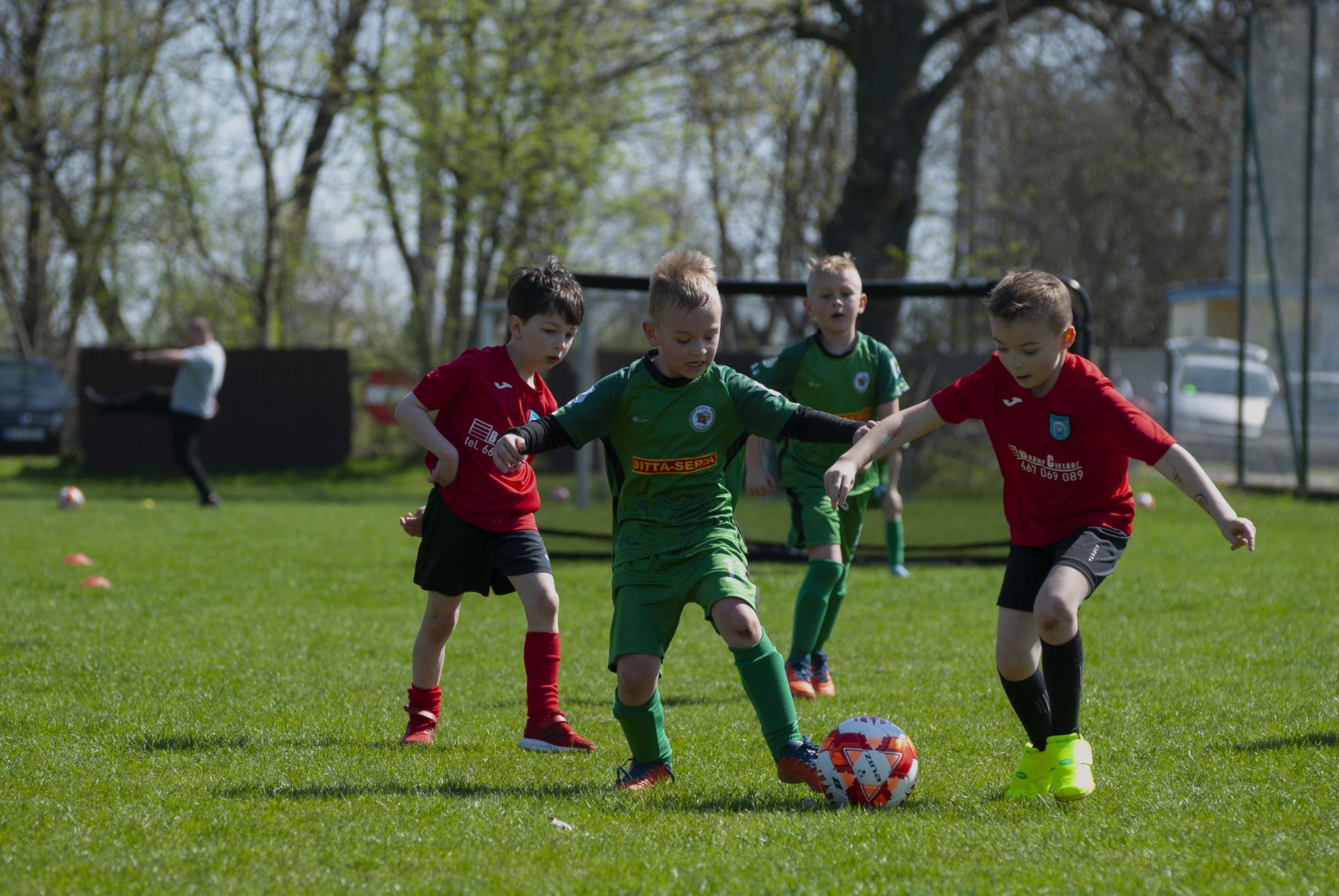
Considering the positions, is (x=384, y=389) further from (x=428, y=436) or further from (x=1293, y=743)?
(x=1293, y=743)

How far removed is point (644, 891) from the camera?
3.07m

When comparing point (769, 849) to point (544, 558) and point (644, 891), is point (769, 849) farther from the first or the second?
point (544, 558)

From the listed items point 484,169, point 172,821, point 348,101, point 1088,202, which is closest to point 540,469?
point 484,169

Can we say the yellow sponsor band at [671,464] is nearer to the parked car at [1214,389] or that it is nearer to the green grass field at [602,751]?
the green grass field at [602,751]

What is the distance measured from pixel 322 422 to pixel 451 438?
59.4ft

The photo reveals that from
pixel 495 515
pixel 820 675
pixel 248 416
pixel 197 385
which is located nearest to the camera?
pixel 495 515

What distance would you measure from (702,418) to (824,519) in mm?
2090

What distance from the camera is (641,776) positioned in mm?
4109

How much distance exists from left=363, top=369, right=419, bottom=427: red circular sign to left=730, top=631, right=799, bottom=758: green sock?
19.2 meters

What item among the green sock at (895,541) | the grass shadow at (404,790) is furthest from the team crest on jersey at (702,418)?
the green sock at (895,541)

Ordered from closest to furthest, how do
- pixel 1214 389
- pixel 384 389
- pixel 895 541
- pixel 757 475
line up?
pixel 757 475
pixel 895 541
pixel 1214 389
pixel 384 389

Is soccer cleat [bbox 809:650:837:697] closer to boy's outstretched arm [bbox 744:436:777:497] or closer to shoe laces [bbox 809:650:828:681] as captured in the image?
shoe laces [bbox 809:650:828:681]

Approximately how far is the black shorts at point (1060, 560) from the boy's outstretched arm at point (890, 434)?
47 cm

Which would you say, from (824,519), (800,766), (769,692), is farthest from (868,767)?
(824,519)
